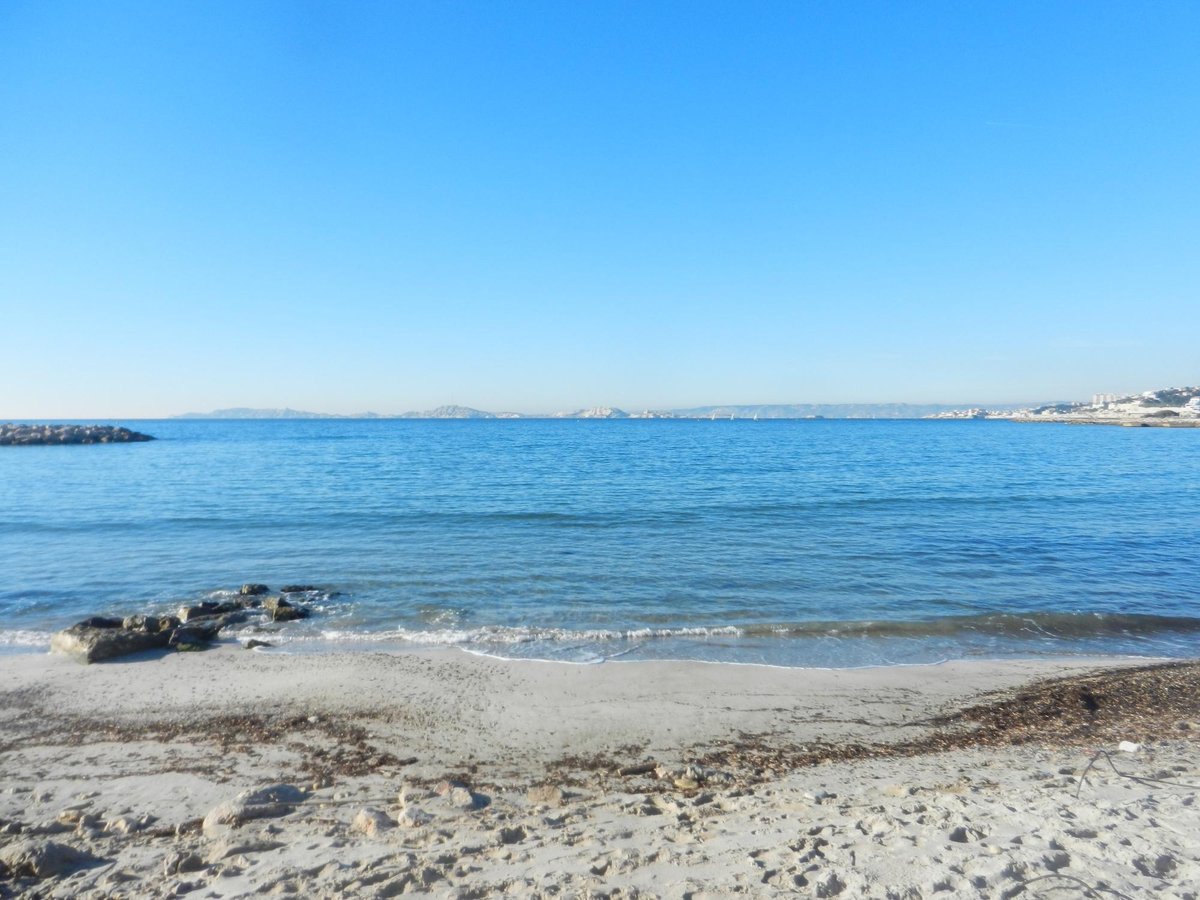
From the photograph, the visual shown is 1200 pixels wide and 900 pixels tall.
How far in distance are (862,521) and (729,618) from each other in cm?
1314

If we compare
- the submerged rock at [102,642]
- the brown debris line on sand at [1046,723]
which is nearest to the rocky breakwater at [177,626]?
the submerged rock at [102,642]

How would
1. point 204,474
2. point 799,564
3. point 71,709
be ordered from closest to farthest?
point 71,709, point 799,564, point 204,474

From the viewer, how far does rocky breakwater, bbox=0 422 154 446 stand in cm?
8106

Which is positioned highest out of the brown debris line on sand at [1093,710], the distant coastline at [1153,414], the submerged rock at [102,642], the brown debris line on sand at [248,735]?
the distant coastline at [1153,414]

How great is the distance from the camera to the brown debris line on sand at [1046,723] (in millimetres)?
8055

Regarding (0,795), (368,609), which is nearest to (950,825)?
(0,795)

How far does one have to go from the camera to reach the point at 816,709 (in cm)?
948

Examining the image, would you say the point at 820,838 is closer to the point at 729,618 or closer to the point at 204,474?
the point at 729,618

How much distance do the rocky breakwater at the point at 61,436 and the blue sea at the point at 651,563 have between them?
2251 inches

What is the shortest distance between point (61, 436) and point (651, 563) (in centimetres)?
9722

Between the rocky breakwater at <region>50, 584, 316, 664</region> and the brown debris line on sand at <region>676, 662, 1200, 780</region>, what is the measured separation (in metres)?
10.0

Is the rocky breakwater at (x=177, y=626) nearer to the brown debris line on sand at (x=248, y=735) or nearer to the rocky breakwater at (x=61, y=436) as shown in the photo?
the brown debris line on sand at (x=248, y=735)

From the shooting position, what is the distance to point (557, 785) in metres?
7.21

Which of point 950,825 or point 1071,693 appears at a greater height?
point 950,825
